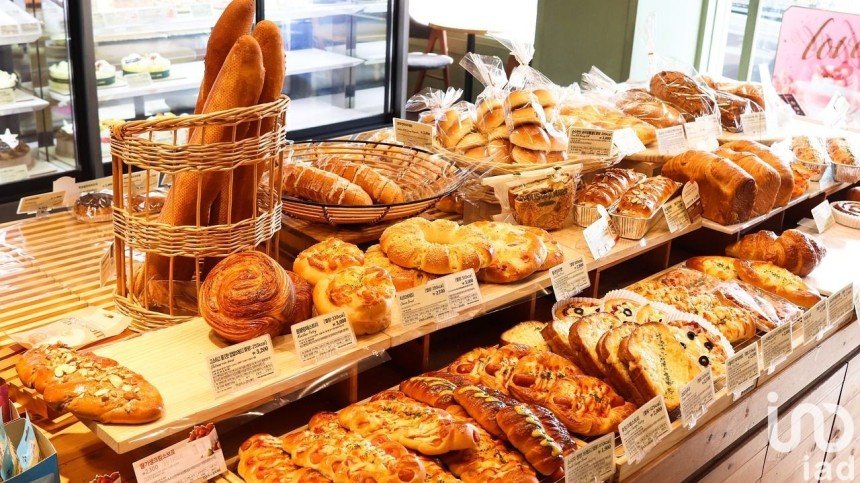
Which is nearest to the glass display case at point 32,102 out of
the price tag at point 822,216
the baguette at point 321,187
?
the baguette at point 321,187

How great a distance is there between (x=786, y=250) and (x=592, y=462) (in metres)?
1.20

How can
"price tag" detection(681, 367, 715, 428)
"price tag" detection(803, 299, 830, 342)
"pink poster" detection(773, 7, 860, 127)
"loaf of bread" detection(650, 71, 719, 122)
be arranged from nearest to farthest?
"price tag" detection(681, 367, 715, 428), "price tag" detection(803, 299, 830, 342), "loaf of bread" detection(650, 71, 719, 122), "pink poster" detection(773, 7, 860, 127)

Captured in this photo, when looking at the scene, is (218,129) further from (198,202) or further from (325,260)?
(325,260)

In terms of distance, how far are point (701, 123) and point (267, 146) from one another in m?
1.68

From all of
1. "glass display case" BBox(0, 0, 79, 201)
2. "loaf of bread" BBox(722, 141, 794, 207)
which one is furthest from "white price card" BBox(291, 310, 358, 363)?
"glass display case" BBox(0, 0, 79, 201)

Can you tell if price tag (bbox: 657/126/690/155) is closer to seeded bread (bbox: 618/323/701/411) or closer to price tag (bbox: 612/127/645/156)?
price tag (bbox: 612/127/645/156)

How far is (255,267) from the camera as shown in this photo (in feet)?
4.77

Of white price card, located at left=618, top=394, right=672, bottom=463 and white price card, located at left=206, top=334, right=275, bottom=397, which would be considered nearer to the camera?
white price card, located at left=206, top=334, right=275, bottom=397

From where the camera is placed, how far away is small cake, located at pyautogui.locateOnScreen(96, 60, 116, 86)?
4.25 meters

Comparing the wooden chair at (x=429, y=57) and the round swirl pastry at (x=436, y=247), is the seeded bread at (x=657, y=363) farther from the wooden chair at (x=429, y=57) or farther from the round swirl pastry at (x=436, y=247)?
the wooden chair at (x=429, y=57)

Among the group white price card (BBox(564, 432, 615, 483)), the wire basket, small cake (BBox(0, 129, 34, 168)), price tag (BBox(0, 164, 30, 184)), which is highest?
the wire basket

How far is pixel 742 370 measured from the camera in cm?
186

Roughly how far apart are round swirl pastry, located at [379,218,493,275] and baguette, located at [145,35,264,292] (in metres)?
0.40

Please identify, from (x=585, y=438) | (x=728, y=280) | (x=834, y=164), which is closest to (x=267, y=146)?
(x=585, y=438)
